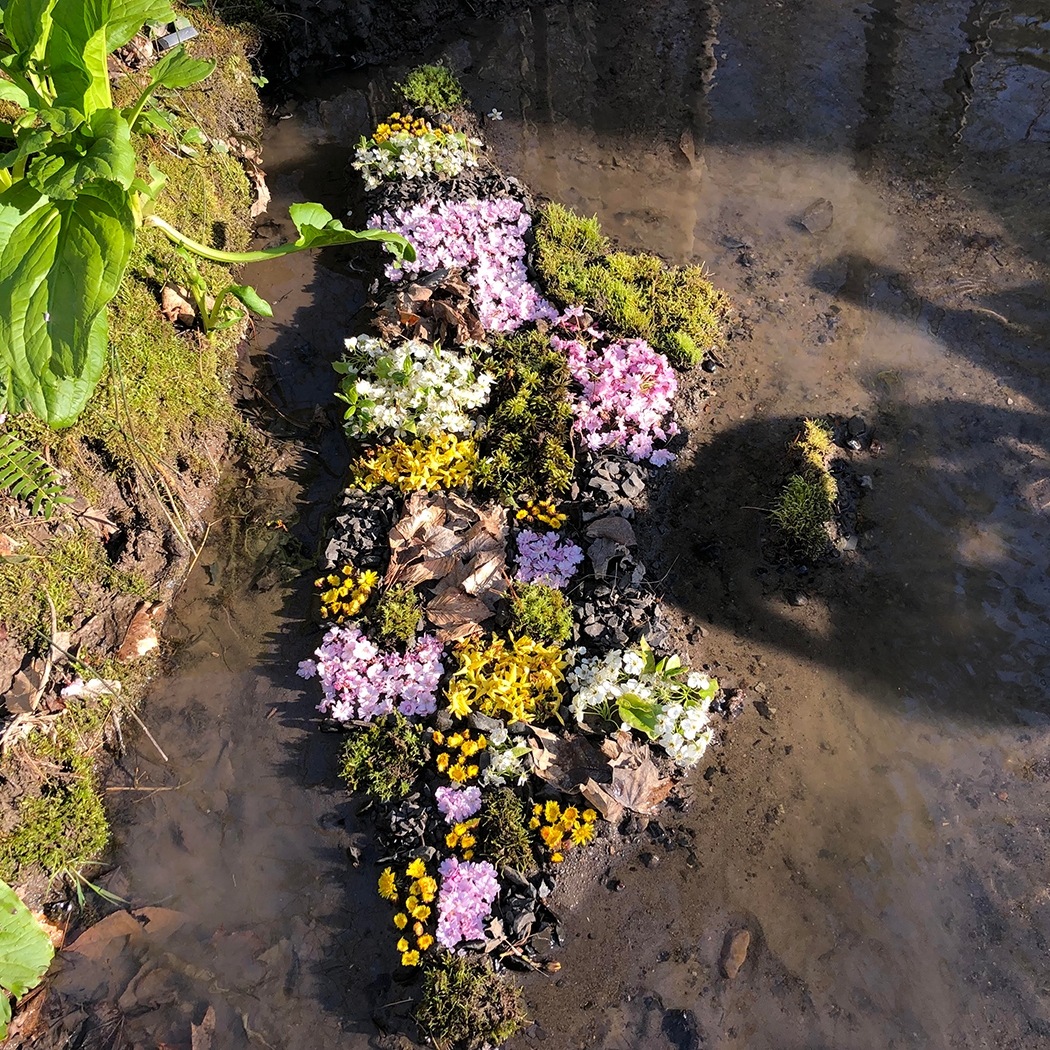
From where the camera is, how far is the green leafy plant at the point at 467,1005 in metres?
3.53

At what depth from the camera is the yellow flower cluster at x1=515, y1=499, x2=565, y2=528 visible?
500cm

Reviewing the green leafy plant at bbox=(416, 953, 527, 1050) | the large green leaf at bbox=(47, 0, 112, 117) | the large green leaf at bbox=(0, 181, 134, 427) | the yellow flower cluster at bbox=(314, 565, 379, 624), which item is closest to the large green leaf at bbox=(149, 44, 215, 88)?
the large green leaf at bbox=(47, 0, 112, 117)

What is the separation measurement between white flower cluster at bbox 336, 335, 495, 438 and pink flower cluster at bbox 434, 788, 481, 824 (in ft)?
8.10

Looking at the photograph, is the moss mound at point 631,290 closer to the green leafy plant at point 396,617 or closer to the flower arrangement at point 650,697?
the flower arrangement at point 650,697

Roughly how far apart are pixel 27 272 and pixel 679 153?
647 cm

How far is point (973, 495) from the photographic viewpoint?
17.8 ft

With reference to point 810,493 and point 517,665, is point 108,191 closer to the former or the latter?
point 517,665

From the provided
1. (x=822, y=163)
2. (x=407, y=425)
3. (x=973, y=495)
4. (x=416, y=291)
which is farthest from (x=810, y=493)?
(x=822, y=163)

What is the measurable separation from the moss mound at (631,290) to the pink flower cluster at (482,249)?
22 cm

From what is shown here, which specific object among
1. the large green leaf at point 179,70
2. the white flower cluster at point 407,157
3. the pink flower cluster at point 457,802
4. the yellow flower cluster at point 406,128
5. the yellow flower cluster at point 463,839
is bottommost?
the yellow flower cluster at point 463,839

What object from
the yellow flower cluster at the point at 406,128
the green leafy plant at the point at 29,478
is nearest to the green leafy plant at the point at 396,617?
the green leafy plant at the point at 29,478

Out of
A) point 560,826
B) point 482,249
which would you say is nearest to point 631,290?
point 482,249

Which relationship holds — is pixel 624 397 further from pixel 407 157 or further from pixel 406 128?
pixel 406 128

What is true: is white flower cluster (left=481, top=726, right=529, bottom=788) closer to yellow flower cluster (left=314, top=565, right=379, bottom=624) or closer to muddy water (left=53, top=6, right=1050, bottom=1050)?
muddy water (left=53, top=6, right=1050, bottom=1050)
